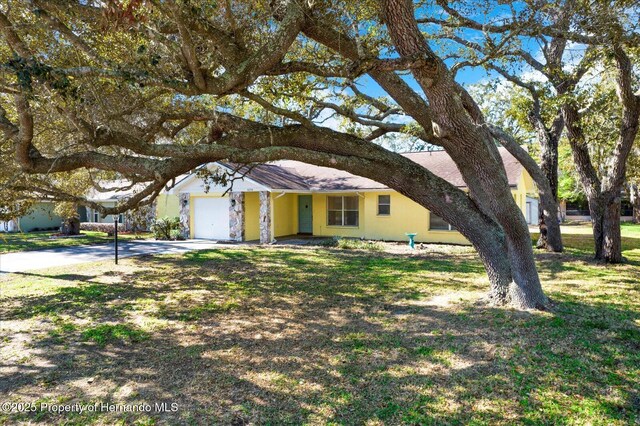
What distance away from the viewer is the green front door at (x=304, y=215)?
852 inches

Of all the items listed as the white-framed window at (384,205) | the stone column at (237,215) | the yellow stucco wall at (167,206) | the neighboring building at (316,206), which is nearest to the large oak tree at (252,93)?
the neighboring building at (316,206)

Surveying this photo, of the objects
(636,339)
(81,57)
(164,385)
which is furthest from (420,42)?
(81,57)

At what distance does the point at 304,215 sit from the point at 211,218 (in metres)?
5.07

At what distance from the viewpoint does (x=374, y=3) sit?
636 centimetres

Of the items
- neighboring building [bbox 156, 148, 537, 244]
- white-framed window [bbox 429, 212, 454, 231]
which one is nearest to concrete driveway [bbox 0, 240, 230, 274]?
neighboring building [bbox 156, 148, 537, 244]

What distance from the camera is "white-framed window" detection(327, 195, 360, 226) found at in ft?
64.6

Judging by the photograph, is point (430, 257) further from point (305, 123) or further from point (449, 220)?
point (305, 123)

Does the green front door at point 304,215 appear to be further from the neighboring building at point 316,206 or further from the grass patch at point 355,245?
the grass patch at point 355,245

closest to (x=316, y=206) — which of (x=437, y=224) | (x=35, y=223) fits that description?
(x=437, y=224)

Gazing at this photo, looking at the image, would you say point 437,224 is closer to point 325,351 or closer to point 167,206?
point 325,351

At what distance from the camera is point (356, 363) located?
15.2 ft

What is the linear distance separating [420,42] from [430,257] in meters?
9.43

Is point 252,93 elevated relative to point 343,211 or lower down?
elevated

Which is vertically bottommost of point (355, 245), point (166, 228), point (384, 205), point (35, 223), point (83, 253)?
point (83, 253)
